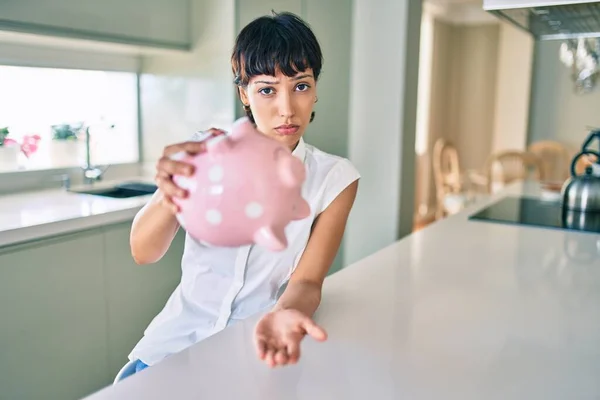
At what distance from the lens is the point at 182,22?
2.34 m

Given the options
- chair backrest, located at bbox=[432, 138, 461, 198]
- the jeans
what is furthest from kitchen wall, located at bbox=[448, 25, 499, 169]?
the jeans

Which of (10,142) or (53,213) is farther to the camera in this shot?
(10,142)

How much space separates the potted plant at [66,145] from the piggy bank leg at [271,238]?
6.63 ft

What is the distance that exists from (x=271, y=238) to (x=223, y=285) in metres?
0.54

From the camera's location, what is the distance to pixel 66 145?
7.39 feet

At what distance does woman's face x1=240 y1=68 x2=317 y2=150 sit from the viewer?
56cm

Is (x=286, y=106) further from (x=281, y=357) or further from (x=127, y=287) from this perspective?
(x=127, y=287)

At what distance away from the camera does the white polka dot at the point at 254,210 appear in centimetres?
42

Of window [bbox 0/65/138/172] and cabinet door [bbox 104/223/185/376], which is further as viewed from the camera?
window [bbox 0/65/138/172]

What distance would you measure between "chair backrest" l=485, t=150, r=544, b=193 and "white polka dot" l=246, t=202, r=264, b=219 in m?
3.46

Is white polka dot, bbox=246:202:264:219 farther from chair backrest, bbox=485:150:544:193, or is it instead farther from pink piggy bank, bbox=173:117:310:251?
chair backrest, bbox=485:150:544:193

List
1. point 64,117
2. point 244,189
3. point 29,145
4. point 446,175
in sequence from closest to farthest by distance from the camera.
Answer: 1. point 244,189
2. point 29,145
3. point 64,117
4. point 446,175

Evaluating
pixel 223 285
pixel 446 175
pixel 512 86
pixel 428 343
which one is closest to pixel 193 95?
pixel 223 285

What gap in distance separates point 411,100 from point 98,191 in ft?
4.14
